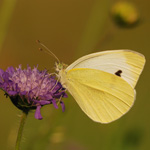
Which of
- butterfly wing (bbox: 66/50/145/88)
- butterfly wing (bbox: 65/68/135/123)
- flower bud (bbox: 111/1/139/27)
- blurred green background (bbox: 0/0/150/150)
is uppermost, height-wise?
flower bud (bbox: 111/1/139/27)

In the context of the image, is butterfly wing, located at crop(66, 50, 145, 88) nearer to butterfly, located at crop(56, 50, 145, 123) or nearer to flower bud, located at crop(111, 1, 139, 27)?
butterfly, located at crop(56, 50, 145, 123)

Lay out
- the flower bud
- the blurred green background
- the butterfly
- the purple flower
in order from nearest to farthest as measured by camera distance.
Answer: the purple flower → the butterfly → the blurred green background → the flower bud

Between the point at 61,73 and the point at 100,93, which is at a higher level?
the point at 61,73

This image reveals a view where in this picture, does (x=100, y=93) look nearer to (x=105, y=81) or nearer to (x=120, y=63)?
(x=105, y=81)

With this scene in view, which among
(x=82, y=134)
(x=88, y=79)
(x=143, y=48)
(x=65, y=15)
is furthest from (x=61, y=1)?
(x=88, y=79)

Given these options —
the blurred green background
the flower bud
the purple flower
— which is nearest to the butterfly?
the purple flower

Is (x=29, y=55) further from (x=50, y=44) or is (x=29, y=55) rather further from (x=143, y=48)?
(x=143, y=48)

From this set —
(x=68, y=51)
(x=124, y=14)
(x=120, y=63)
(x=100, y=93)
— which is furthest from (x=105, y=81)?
(x=68, y=51)

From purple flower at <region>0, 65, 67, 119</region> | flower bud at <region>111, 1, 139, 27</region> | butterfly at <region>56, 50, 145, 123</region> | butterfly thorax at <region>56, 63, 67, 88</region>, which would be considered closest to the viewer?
purple flower at <region>0, 65, 67, 119</region>
